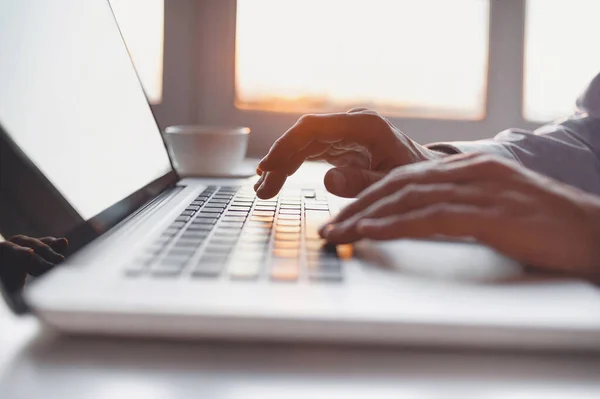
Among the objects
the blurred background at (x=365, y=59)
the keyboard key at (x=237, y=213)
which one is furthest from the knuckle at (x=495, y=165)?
the blurred background at (x=365, y=59)

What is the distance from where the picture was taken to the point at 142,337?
0.88 feet

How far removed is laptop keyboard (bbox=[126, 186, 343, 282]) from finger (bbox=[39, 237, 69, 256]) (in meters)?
0.07

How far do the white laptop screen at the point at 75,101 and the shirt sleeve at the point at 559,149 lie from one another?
0.42m

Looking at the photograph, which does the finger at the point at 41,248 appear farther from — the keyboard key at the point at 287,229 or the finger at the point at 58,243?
the keyboard key at the point at 287,229

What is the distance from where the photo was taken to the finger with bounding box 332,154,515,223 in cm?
38

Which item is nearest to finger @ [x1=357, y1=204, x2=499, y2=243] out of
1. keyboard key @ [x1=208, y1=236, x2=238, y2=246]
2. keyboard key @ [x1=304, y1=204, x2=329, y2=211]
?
keyboard key @ [x1=208, y1=236, x2=238, y2=246]

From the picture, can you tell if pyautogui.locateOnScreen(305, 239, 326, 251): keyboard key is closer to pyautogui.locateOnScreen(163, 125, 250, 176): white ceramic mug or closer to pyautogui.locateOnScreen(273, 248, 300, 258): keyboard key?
pyautogui.locateOnScreen(273, 248, 300, 258): keyboard key

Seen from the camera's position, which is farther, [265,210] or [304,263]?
[265,210]

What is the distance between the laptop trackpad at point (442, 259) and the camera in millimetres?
338

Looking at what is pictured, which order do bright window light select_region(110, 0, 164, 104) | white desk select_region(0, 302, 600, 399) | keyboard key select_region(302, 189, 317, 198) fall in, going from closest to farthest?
white desk select_region(0, 302, 600, 399) → keyboard key select_region(302, 189, 317, 198) → bright window light select_region(110, 0, 164, 104)

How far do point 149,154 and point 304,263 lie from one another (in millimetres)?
412

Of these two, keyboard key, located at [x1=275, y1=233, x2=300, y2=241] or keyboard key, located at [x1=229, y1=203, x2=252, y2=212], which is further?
keyboard key, located at [x1=229, y1=203, x2=252, y2=212]

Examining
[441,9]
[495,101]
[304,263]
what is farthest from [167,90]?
[304,263]

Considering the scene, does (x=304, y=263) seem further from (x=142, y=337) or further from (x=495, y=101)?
(x=495, y=101)
